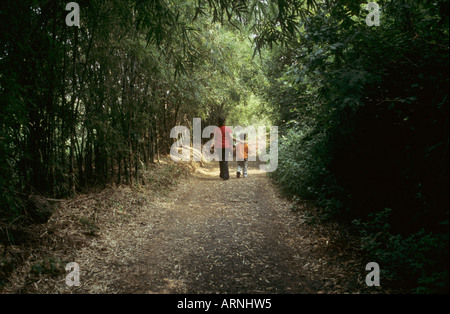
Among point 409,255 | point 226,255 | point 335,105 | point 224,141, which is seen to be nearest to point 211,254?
point 226,255

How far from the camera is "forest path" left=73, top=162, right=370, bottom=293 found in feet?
8.88

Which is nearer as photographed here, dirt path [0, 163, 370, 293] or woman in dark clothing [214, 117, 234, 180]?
dirt path [0, 163, 370, 293]

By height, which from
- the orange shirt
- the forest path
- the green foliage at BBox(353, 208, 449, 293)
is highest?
the orange shirt

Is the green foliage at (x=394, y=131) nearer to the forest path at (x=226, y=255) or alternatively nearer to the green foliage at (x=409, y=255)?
the green foliage at (x=409, y=255)

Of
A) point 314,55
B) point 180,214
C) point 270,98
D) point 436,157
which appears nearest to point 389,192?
point 436,157

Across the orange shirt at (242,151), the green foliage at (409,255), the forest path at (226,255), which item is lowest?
the forest path at (226,255)

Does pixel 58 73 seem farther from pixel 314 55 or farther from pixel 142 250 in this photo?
pixel 314 55

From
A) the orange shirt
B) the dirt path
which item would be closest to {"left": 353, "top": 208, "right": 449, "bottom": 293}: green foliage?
the dirt path

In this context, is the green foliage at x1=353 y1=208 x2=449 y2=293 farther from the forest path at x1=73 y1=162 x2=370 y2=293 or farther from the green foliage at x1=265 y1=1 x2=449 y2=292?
the forest path at x1=73 y1=162 x2=370 y2=293

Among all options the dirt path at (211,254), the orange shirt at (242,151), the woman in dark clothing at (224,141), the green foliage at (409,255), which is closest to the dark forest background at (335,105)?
the green foliage at (409,255)

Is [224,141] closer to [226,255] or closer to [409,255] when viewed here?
[226,255]

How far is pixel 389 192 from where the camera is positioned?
293 cm

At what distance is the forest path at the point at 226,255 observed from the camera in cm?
271

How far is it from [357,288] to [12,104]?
3700 millimetres
